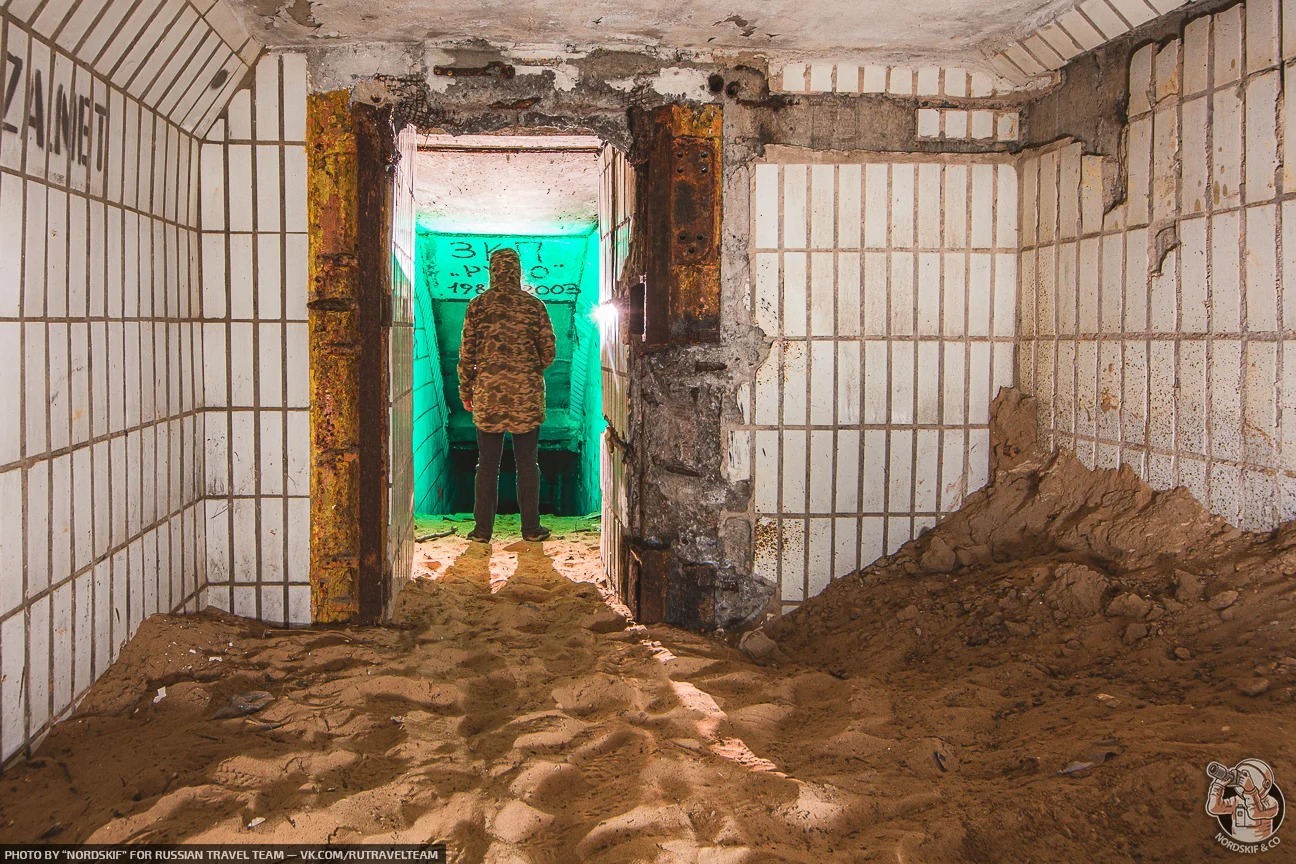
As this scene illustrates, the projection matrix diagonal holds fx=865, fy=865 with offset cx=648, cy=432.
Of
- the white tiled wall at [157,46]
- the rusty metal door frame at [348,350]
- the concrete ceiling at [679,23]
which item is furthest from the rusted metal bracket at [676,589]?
the white tiled wall at [157,46]

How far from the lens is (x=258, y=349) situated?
11.8 feet

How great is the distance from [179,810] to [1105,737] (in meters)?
2.38

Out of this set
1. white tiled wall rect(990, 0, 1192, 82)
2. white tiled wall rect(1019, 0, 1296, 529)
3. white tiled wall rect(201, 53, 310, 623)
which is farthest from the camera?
white tiled wall rect(201, 53, 310, 623)

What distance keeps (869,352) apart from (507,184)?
3.69 meters

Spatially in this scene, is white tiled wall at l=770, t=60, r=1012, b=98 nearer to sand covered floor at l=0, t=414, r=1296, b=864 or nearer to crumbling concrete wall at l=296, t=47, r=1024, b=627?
crumbling concrete wall at l=296, t=47, r=1024, b=627

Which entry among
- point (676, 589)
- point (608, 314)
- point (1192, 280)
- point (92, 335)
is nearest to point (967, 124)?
point (1192, 280)

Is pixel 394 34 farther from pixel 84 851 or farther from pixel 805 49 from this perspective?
pixel 84 851

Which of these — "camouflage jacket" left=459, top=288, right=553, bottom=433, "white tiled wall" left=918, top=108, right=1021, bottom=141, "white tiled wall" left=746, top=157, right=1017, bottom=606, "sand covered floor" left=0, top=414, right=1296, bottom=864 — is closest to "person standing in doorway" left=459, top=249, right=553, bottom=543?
"camouflage jacket" left=459, top=288, right=553, bottom=433

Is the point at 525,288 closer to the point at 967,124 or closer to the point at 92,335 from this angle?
the point at 967,124

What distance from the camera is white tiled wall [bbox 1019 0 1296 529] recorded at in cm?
265

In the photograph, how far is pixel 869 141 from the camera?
377cm

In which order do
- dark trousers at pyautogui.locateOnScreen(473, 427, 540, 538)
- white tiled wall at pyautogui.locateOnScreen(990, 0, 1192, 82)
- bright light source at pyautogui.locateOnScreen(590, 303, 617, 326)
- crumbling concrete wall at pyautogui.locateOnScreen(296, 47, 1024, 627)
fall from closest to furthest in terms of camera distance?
white tiled wall at pyautogui.locateOnScreen(990, 0, 1192, 82), crumbling concrete wall at pyautogui.locateOnScreen(296, 47, 1024, 627), bright light source at pyautogui.locateOnScreen(590, 303, 617, 326), dark trousers at pyautogui.locateOnScreen(473, 427, 540, 538)

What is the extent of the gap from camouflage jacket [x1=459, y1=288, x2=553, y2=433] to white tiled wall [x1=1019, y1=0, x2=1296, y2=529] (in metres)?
3.23

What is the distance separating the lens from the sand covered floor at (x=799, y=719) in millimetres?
2082
